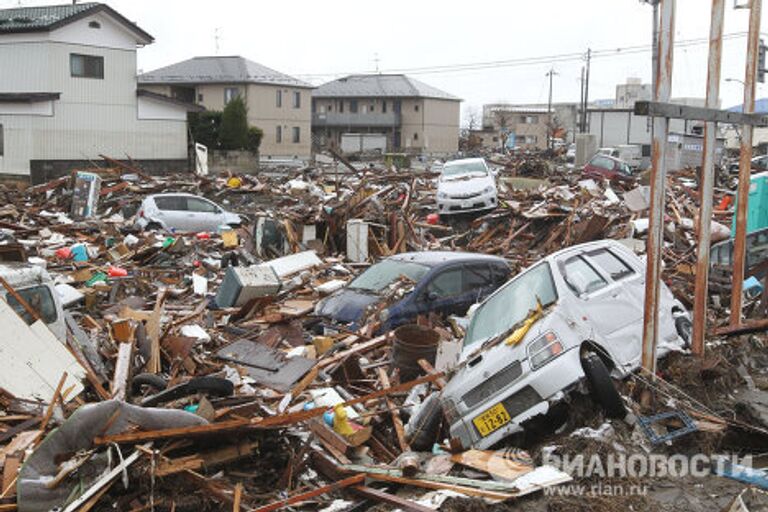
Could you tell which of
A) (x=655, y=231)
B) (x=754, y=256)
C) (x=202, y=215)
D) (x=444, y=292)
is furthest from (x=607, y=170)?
(x=655, y=231)

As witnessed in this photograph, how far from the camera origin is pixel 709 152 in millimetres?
7535

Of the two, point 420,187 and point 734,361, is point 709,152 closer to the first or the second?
point 734,361

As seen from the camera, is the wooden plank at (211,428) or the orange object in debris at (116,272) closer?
the wooden plank at (211,428)

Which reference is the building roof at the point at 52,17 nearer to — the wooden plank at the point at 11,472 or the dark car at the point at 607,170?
the dark car at the point at 607,170

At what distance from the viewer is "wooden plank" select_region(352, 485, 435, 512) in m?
4.94

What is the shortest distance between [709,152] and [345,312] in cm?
576

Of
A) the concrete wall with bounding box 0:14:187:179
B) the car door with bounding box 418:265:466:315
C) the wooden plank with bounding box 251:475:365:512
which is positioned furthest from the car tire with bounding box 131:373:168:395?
the concrete wall with bounding box 0:14:187:179

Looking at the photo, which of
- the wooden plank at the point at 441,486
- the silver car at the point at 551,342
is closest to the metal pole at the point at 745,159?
the silver car at the point at 551,342

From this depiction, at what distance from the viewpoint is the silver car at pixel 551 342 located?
19.2 ft

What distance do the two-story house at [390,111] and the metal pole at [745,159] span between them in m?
64.3

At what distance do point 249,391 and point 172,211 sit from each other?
15020 mm

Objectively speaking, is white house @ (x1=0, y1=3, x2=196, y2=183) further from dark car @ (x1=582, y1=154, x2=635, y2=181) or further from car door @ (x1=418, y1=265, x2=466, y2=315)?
car door @ (x1=418, y1=265, x2=466, y2=315)

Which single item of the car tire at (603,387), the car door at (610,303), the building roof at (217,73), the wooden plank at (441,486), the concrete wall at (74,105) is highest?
the building roof at (217,73)

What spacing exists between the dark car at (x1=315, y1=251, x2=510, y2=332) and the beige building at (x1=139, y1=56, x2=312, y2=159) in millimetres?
47268
